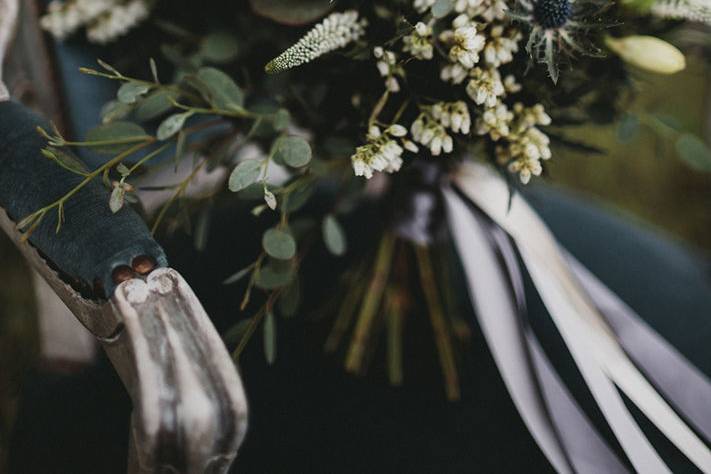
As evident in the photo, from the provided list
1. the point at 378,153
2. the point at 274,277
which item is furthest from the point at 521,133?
the point at 274,277

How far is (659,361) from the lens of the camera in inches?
28.9

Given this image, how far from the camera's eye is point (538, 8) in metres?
0.48

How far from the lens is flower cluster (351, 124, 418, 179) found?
469mm

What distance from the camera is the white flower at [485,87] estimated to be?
470 mm

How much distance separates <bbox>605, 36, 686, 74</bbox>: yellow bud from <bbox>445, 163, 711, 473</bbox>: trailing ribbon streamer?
161 millimetres

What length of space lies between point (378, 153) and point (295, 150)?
6cm

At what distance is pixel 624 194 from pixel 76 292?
5.41 ft

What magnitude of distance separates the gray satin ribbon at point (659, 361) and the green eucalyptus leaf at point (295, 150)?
1.31 ft

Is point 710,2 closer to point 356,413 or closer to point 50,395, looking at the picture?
point 356,413

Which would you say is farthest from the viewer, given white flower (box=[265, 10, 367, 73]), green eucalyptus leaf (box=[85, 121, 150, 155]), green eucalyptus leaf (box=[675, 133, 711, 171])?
green eucalyptus leaf (box=[675, 133, 711, 171])

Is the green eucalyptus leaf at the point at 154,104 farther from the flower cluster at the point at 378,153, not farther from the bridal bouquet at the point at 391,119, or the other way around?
the flower cluster at the point at 378,153

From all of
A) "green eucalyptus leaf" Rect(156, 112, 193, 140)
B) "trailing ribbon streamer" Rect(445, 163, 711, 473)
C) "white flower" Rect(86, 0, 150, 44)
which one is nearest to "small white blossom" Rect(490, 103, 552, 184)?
"trailing ribbon streamer" Rect(445, 163, 711, 473)

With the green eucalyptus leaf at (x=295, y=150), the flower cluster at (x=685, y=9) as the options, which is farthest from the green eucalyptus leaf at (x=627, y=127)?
the green eucalyptus leaf at (x=295, y=150)

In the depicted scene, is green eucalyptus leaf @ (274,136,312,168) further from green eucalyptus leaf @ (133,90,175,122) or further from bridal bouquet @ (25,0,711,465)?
green eucalyptus leaf @ (133,90,175,122)
